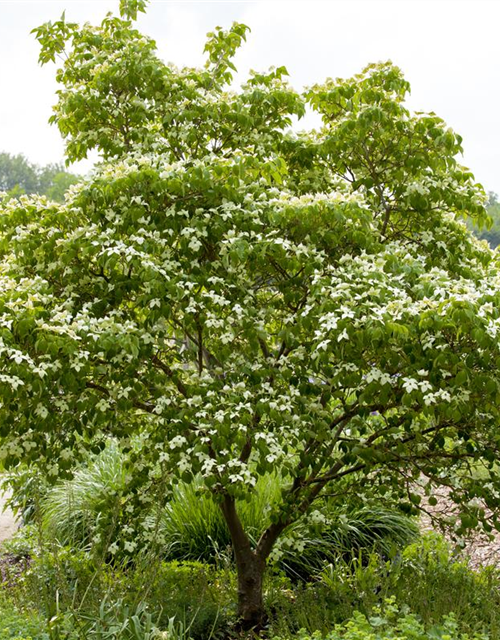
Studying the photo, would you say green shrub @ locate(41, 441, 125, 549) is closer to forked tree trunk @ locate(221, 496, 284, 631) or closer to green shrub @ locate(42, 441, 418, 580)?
green shrub @ locate(42, 441, 418, 580)

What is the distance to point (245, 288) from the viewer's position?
4.36m

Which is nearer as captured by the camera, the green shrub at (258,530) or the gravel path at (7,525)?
the green shrub at (258,530)

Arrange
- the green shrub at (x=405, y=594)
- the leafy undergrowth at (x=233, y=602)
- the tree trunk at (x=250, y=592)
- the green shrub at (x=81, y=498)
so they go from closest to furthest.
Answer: the leafy undergrowth at (x=233, y=602), the green shrub at (x=405, y=594), the tree trunk at (x=250, y=592), the green shrub at (x=81, y=498)

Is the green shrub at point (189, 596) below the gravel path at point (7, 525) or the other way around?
the other way around

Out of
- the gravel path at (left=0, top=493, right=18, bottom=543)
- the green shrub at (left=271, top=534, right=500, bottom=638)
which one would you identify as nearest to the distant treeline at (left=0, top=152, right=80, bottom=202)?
the gravel path at (left=0, top=493, right=18, bottom=543)

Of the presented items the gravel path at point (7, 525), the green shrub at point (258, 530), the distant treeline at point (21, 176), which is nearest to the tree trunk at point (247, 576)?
the green shrub at point (258, 530)

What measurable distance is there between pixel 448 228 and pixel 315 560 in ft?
9.78

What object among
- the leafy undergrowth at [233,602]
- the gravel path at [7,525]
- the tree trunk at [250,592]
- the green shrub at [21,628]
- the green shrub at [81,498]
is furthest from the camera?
the gravel path at [7,525]

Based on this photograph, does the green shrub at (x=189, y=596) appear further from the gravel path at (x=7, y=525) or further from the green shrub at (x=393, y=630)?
the gravel path at (x=7, y=525)

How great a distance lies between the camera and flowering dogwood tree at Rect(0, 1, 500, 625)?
3697mm

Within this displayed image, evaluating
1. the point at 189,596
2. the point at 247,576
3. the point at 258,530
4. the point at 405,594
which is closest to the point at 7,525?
the point at 258,530

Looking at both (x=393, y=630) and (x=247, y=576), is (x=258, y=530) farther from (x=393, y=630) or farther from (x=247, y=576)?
(x=393, y=630)

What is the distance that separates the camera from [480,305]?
3.63m

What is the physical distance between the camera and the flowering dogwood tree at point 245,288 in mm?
3697
